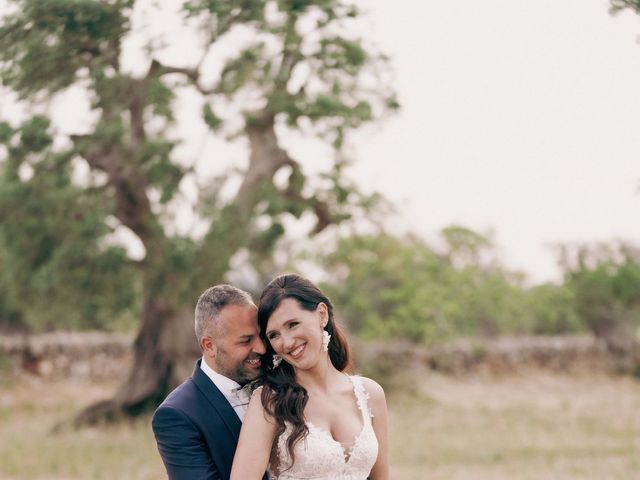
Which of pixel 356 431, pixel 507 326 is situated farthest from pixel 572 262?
pixel 356 431

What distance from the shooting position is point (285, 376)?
3.62m

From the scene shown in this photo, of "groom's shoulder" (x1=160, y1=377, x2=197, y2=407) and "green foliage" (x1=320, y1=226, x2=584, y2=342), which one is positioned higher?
"groom's shoulder" (x1=160, y1=377, x2=197, y2=407)

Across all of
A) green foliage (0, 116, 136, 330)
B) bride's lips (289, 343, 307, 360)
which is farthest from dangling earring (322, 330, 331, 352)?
green foliage (0, 116, 136, 330)

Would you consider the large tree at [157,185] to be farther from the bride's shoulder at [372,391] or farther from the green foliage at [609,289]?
the green foliage at [609,289]

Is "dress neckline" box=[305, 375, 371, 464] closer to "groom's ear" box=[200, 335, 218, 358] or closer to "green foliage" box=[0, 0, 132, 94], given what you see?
"groom's ear" box=[200, 335, 218, 358]

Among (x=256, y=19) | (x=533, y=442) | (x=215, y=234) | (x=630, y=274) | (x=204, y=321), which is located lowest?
(x=630, y=274)

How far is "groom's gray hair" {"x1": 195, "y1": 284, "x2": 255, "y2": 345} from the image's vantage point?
12.1 feet

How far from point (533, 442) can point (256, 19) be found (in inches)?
258

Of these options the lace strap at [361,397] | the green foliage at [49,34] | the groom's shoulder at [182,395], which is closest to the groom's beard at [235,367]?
the groom's shoulder at [182,395]

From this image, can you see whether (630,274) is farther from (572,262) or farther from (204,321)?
(204,321)

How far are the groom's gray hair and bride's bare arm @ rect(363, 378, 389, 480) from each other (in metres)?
0.64

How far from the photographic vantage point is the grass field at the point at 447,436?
10.9 metres

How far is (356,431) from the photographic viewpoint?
3.71 metres

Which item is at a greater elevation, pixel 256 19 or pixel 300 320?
pixel 300 320
